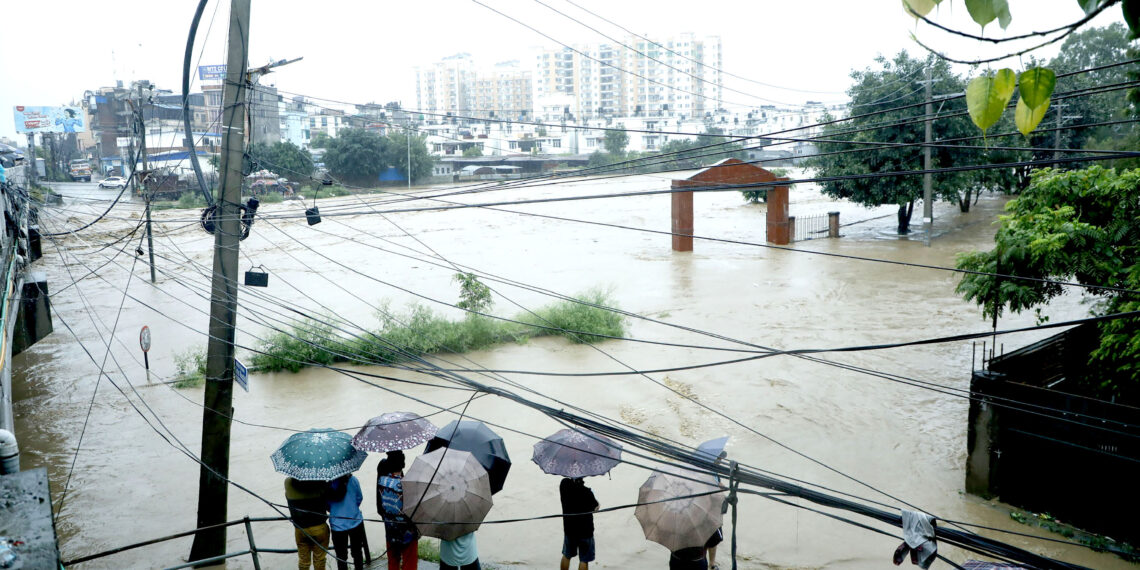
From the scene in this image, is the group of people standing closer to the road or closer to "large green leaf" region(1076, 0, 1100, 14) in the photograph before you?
"large green leaf" region(1076, 0, 1100, 14)

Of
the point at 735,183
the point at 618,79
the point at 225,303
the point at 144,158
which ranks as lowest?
the point at 225,303

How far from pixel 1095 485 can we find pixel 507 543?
20.9 ft

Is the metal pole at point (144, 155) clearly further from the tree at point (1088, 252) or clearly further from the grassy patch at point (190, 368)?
the tree at point (1088, 252)

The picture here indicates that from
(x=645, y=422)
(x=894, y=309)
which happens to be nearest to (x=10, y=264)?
(x=645, y=422)

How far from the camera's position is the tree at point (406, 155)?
6419cm

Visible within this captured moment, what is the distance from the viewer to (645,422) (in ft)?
45.2

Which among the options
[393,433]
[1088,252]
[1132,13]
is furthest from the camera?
[1088,252]

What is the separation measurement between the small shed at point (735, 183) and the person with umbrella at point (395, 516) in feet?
74.3

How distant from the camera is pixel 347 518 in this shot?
290 inches

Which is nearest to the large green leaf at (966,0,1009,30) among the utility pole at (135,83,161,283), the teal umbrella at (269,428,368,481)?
the teal umbrella at (269,428,368,481)

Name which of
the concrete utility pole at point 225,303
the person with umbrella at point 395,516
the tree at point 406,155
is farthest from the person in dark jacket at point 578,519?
the tree at point 406,155

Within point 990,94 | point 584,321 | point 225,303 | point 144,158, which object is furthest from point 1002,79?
point 144,158

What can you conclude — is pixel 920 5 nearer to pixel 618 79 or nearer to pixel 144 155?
pixel 144 155

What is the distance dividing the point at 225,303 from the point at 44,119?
62878 millimetres
